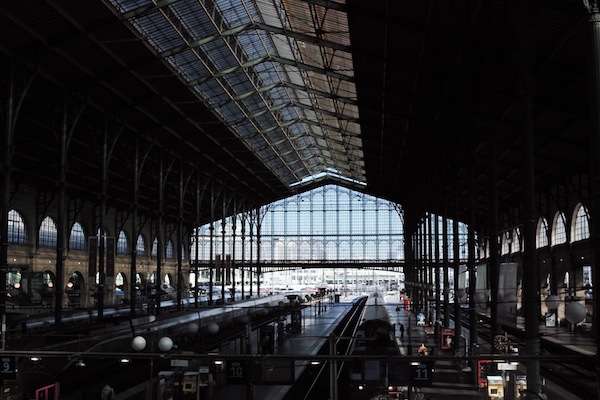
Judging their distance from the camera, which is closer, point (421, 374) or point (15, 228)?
point (421, 374)

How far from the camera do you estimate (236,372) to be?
15336mm

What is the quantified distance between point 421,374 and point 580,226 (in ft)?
96.2

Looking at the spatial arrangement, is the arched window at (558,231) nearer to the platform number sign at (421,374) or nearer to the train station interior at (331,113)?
the train station interior at (331,113)

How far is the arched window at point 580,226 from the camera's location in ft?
130

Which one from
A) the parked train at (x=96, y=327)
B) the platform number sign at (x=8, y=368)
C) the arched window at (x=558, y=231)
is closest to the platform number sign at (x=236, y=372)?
the platform number sign at (x=8, y=368)

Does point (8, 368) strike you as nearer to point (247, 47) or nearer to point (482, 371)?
point (482, 371)

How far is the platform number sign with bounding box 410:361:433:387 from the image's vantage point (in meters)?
15.6

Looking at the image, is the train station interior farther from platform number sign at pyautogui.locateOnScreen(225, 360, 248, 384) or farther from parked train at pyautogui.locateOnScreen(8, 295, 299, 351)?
parked train at pyautogui.locateOnScreen(8, 295, 299, 351)

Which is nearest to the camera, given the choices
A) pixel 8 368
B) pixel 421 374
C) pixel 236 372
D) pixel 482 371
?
pixel 8 368

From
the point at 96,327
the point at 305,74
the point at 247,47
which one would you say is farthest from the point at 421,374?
the point at 305,74

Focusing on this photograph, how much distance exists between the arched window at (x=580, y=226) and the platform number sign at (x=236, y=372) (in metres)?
30.9

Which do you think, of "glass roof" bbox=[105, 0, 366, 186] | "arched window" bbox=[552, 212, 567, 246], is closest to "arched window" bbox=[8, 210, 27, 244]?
"glass roof" bbox=[105, 0, 366, 186]

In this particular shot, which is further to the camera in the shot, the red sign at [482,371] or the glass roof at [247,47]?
the glass roof at [247,47]

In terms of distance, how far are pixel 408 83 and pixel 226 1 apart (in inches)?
411
